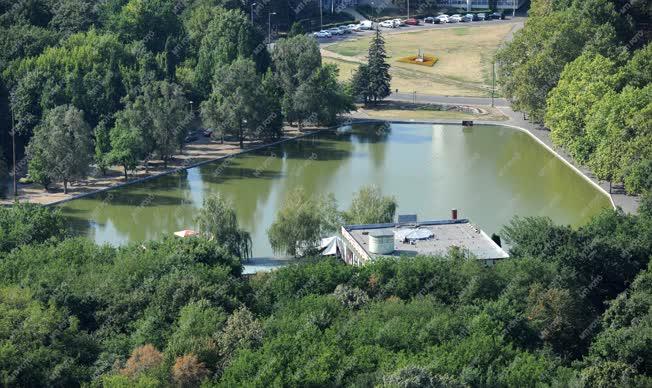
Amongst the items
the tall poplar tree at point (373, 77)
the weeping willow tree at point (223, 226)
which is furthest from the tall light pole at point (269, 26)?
the weeping willow tree at point (223, 226)

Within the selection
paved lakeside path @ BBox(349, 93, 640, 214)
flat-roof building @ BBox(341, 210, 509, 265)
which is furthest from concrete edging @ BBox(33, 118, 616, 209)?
flat-roof building @ BBox(341, 210, 509, 265)

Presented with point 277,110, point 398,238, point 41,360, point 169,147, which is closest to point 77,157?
point 169,147

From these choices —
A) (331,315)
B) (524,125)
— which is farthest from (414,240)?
(524,125)

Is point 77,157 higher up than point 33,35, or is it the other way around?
point 33,35

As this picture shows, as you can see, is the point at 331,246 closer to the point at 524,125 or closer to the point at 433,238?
the point at 433,238

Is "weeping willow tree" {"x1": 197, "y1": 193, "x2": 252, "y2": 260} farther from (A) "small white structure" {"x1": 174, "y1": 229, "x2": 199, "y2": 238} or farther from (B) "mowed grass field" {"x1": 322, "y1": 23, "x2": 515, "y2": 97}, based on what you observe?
(B) "mowed grass field" {"x1": 322, "y1": 23, "x2": 515, "y2": 97}

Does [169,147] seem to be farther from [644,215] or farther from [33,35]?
[644,215]
